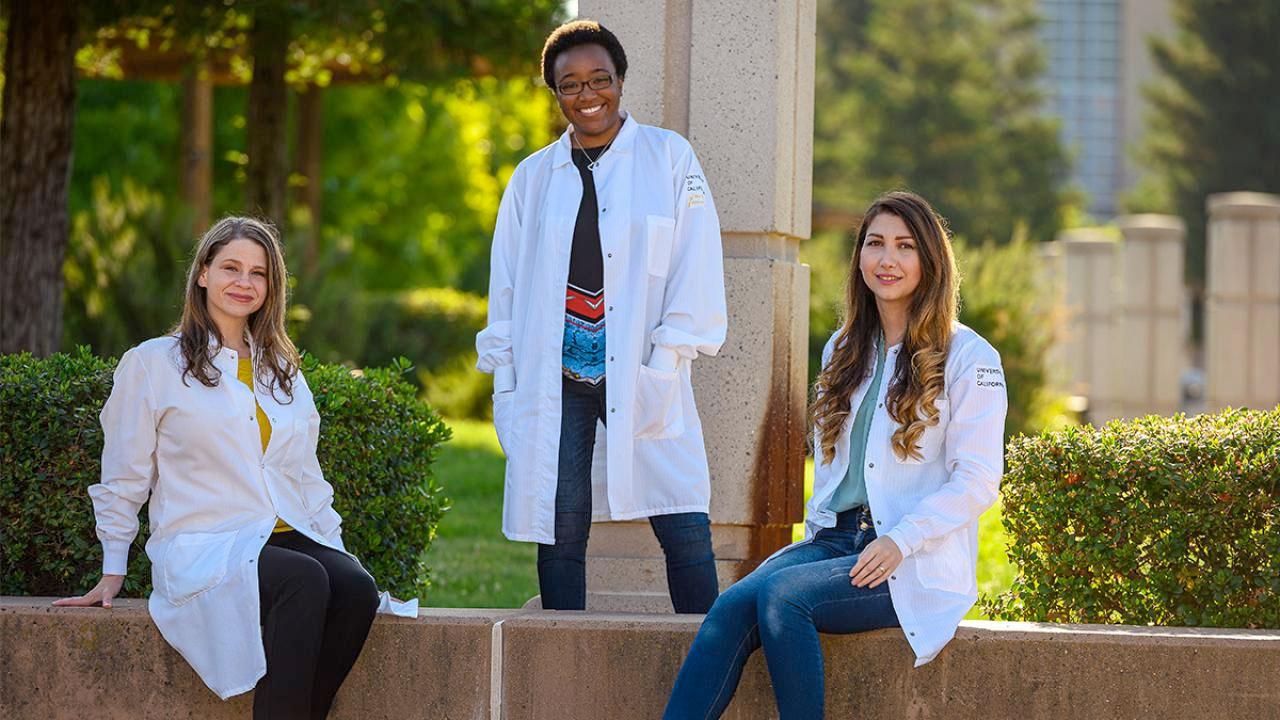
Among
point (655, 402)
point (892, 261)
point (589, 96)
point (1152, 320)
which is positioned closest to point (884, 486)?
point (892, 261)

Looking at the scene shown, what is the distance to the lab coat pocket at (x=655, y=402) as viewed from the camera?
478 centimetres

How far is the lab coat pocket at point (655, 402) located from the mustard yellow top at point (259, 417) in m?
1.06

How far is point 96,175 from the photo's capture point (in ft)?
80.5

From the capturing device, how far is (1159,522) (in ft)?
15.8

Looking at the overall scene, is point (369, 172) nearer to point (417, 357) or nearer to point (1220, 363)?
point (417, 357)

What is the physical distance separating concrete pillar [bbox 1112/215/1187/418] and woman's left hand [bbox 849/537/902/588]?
15.4 m

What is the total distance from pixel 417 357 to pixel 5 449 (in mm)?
13570

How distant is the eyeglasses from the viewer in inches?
190

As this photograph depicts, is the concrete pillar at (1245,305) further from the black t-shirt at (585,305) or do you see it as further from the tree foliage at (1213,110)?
the tree foliage at (1213,110)

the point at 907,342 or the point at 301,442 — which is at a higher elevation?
the point at 907,342

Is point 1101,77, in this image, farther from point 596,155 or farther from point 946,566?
point 946,566

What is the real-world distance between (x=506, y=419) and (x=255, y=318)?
31.3 inches

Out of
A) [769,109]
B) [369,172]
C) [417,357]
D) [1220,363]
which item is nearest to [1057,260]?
[1220,363]

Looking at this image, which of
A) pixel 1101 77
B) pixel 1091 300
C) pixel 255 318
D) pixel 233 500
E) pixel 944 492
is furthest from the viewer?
pixel 1101 77
